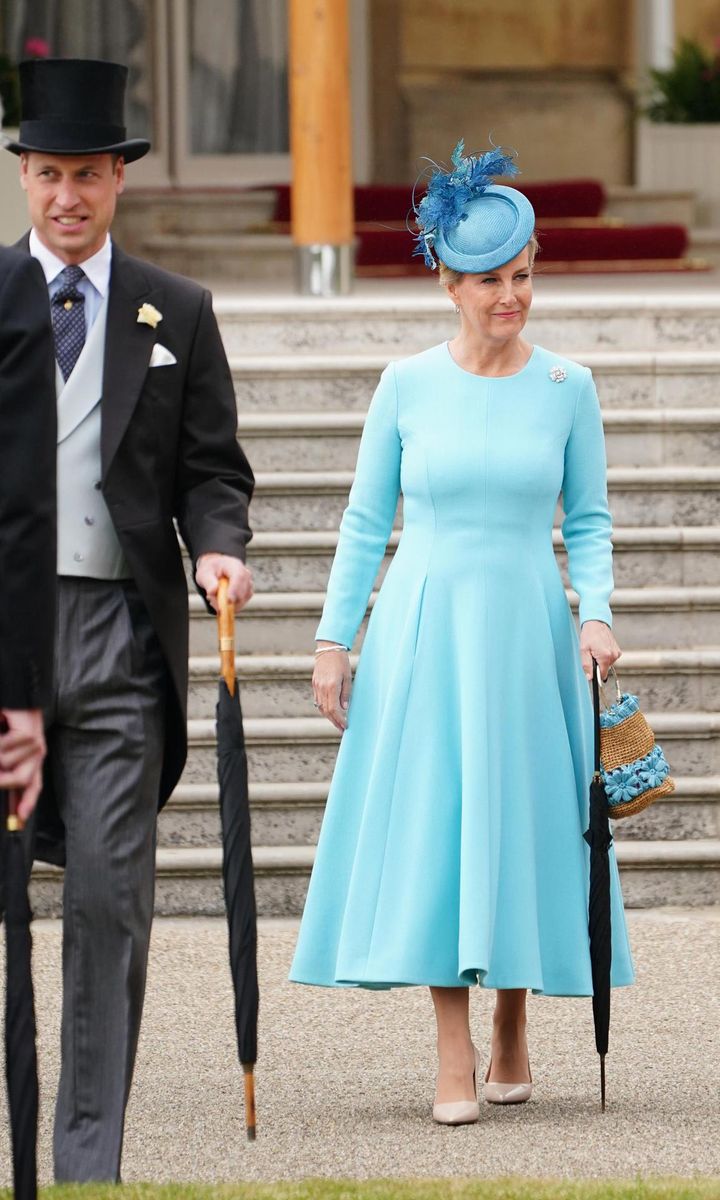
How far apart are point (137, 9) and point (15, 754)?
37.9 ft

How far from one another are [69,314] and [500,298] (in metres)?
0.90

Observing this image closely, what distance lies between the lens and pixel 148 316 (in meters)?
3.93

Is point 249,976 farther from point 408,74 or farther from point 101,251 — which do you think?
point 408,74

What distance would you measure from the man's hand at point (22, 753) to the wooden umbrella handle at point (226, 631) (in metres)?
0.54

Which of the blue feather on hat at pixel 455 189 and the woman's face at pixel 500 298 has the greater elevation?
the blue feather on hat at pixel 455 189

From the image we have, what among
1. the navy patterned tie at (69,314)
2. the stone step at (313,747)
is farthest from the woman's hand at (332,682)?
the stone step at (313,747)

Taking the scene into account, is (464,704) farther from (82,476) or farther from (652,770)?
(82,476)

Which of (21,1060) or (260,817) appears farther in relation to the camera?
(260,817)

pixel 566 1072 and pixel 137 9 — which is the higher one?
pixel 137 9

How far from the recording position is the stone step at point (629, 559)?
7301 mm

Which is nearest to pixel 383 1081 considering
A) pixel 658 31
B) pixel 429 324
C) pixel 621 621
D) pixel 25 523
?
pixel 25 523

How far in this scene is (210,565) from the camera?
3830 millimetres

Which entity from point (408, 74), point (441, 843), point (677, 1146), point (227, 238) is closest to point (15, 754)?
point (441, 843)

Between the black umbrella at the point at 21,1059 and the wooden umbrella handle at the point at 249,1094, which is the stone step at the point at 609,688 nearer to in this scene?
the wooden umbrella handle at the point at 249,1094
